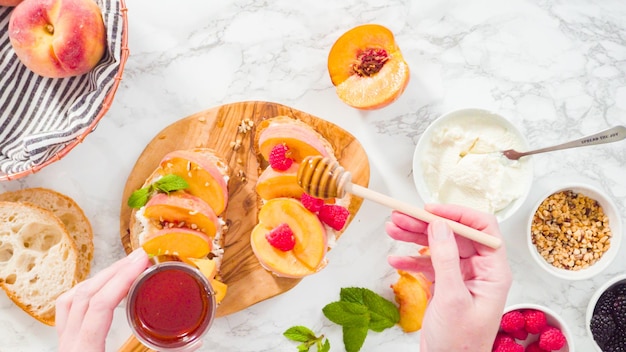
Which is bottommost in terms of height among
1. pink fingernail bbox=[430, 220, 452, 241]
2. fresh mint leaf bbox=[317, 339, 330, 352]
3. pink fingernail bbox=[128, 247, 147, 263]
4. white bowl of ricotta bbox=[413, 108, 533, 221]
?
fresh mint leaf bbox=[317, 339, 330, 352]

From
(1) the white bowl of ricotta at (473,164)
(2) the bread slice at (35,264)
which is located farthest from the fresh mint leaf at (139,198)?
(1) the white bowl of ricotta at (473,164)

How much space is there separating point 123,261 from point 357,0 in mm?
1178

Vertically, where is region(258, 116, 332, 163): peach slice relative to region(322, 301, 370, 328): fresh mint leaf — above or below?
above

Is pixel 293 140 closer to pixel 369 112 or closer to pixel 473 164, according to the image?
pixel 369 112

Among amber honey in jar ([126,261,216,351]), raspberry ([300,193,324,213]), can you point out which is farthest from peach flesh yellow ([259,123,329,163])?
amber honey in jar ([126,261,216,351])

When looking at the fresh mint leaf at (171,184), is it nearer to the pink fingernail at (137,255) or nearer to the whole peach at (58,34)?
the pink fingernail at (137,255)

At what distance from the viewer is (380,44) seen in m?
2.16

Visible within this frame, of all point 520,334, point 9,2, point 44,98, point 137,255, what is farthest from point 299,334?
point 9,2

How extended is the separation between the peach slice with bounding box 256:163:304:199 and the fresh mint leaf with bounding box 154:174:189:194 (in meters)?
0.24

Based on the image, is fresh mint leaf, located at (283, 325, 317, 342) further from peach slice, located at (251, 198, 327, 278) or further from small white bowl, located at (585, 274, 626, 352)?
small white bowl, located at (585, 274, 626, 352)

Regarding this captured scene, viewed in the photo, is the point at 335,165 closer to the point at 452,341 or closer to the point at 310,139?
the point at 310,139

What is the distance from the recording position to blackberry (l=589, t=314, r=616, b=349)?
220 cm

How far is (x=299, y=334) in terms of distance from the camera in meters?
2.31

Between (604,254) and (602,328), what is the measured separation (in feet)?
0.82
